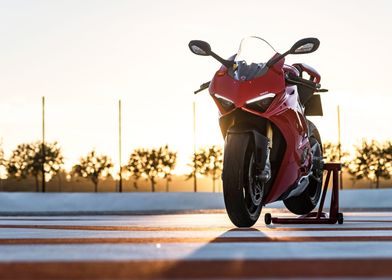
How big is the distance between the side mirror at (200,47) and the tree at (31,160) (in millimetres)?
87713

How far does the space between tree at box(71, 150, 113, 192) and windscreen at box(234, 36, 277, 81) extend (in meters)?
98.8

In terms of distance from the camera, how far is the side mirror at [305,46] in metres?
8.06

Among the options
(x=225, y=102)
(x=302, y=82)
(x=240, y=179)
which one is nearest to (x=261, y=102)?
(x=225, y=102)

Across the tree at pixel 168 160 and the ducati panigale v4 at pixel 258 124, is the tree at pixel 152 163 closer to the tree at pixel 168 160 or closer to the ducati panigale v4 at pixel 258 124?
the tree at pixel 168 160

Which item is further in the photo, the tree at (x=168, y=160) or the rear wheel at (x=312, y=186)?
the tree at (x=168, y=160)

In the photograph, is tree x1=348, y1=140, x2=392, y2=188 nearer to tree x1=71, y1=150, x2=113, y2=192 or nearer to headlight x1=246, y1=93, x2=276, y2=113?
tree x1=71, y1=150, x2=113, y2=192

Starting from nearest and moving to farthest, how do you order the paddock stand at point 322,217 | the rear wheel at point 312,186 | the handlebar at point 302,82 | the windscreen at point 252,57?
the windscreen at point 252,57, the handlebar at point 302,82, the rear wheel at point 312,186, the paddock stand at point 322,217

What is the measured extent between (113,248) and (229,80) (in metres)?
2.88

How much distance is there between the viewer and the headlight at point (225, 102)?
7.81 m

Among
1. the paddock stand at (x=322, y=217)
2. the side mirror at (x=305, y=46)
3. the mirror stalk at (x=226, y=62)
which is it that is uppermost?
the side mirror at (x=305, y=46)

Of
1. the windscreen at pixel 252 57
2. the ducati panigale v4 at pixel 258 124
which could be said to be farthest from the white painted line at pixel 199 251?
the windscreen at pixel 252 57

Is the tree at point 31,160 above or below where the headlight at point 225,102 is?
above

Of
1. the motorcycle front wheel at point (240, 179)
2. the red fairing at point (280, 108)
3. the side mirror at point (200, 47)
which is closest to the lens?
the motorcycle front wheel at point (240, 179)

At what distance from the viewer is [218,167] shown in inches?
3602
